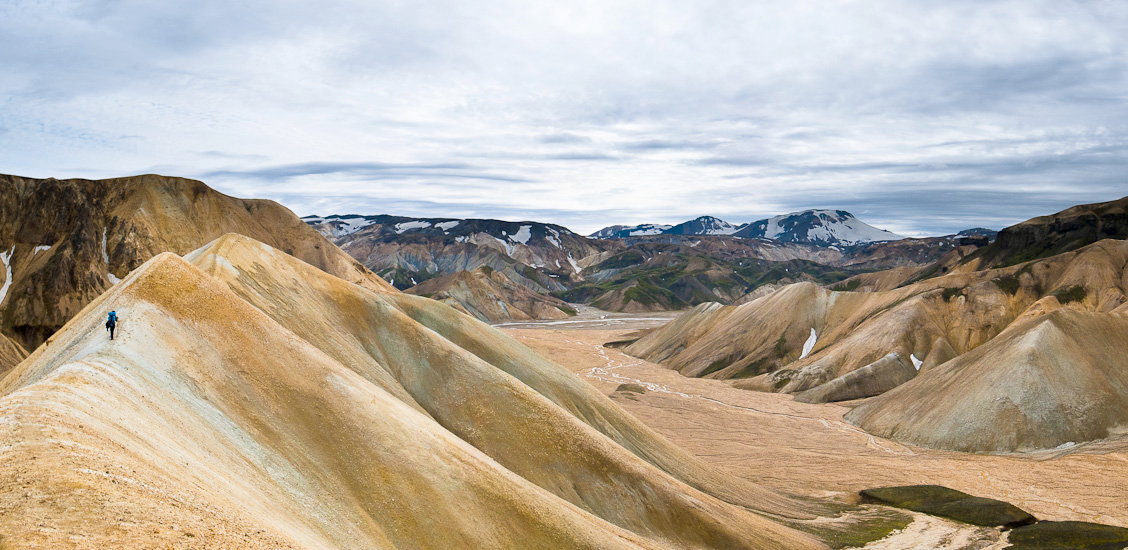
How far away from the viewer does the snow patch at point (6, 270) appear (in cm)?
8521

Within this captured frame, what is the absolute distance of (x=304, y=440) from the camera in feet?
76.3

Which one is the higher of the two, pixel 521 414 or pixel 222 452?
pixel 222 452

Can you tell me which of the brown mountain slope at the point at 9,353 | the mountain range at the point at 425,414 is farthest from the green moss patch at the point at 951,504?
the brown mountain slope at the point at 9,353

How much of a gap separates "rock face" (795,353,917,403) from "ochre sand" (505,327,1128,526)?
3156 millimetres

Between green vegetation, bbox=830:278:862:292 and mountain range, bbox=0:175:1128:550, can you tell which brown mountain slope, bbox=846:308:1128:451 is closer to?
mountain range, bbox=0:175:1128:550

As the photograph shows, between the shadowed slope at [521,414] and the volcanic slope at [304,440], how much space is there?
11 cm

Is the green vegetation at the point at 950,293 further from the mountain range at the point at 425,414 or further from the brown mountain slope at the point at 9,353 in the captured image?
the brown mountain slope at the point at 9,353

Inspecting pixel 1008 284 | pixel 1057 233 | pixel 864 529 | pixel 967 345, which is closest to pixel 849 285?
pixel 1057 233

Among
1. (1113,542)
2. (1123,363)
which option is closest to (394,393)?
(1113,542)

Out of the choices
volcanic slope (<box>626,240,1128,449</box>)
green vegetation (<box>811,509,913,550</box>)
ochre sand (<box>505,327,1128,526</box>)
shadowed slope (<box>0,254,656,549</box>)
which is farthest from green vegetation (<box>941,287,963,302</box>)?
shadowed slope (<box>0,254,656,549</box>)

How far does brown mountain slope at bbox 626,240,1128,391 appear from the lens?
271ft

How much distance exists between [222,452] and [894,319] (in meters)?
86.0

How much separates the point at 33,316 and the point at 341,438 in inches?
3274

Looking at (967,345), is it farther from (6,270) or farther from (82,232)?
(6,270)
